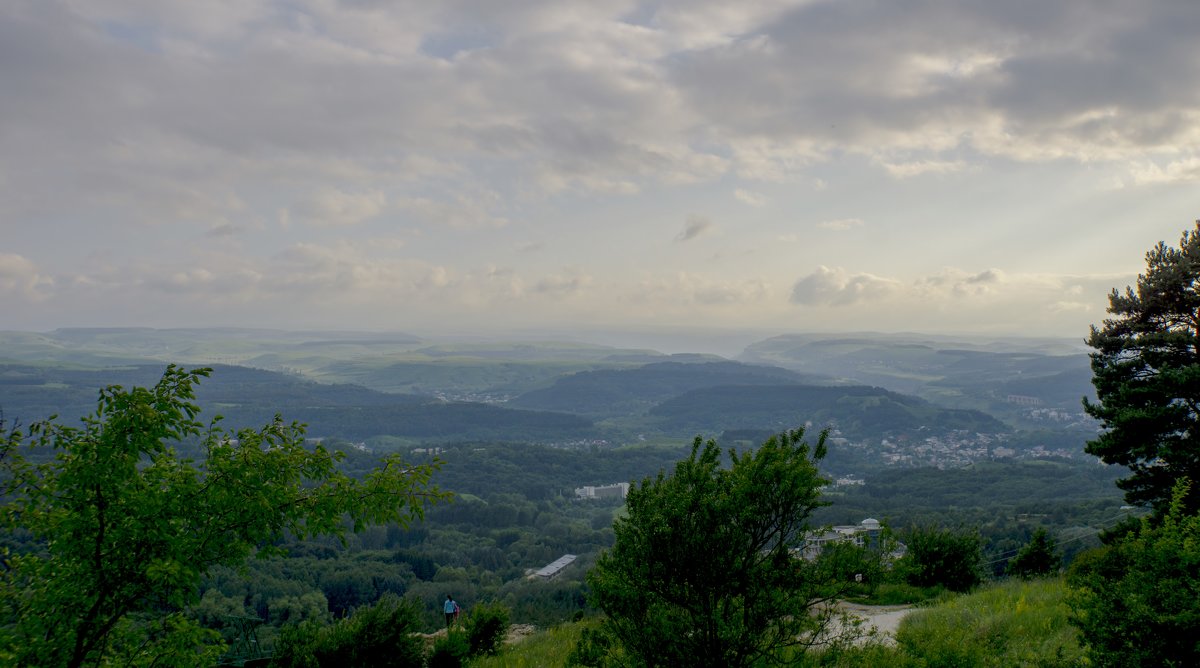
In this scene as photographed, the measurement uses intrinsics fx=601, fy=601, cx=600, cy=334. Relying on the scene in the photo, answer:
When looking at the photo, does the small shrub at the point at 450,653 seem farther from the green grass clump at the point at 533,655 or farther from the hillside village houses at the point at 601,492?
Result: the hillside village houses at the point at 601,492

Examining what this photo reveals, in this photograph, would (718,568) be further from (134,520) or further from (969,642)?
(969,642)

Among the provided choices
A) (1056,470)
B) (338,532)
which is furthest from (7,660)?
(1056,470)

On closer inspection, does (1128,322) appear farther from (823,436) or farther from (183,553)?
(183,553)

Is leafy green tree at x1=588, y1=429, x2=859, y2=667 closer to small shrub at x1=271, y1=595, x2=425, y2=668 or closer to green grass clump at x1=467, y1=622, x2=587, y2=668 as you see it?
green grass clump at x1=467, y1=622, x2=587, y2=668

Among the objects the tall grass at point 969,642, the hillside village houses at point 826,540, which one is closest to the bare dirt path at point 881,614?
the tall grass at point 969,642

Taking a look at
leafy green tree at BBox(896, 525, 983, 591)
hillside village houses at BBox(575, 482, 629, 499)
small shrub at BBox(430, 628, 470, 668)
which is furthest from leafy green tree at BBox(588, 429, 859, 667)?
hillside village houses at BBox(575, 482, 629, 499)

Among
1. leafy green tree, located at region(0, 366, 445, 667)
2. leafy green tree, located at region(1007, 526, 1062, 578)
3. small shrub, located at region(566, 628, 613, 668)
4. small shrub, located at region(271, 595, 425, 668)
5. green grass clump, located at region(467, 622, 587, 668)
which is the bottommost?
leafy green tree, located at region(1007, 526, 1062, 578)
